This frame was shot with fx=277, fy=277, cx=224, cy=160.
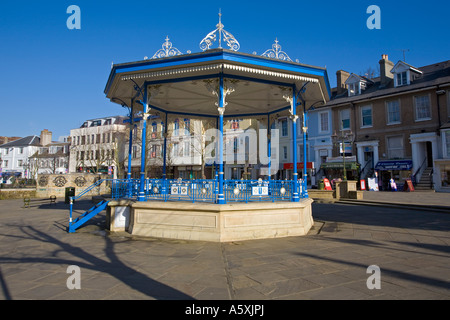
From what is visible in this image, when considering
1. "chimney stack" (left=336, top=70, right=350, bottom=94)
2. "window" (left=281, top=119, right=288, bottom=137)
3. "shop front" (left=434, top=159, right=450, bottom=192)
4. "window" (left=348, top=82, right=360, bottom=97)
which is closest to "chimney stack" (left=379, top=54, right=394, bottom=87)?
"window" (left=348, top=82, right=360, bottom=97)

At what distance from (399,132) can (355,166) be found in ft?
16.9

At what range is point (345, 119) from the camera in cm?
3108

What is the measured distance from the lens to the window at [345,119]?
101 feet

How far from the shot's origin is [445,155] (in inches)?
941

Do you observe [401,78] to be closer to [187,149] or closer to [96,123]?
[187,149]

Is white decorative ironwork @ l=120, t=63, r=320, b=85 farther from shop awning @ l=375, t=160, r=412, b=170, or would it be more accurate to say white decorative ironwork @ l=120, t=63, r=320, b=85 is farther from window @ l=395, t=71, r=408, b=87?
window @ l=395, t=71, r=408, b=87

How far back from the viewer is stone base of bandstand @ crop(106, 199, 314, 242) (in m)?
7.80

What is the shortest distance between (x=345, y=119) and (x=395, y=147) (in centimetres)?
595

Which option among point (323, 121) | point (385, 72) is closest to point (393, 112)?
point (385, 72)

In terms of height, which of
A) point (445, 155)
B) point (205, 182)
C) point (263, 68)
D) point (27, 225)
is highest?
point (263, 68)

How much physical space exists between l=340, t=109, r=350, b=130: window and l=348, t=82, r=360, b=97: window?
2.21 metres

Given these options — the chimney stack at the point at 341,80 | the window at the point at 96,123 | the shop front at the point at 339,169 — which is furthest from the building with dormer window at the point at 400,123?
the window at the point at 96,123
